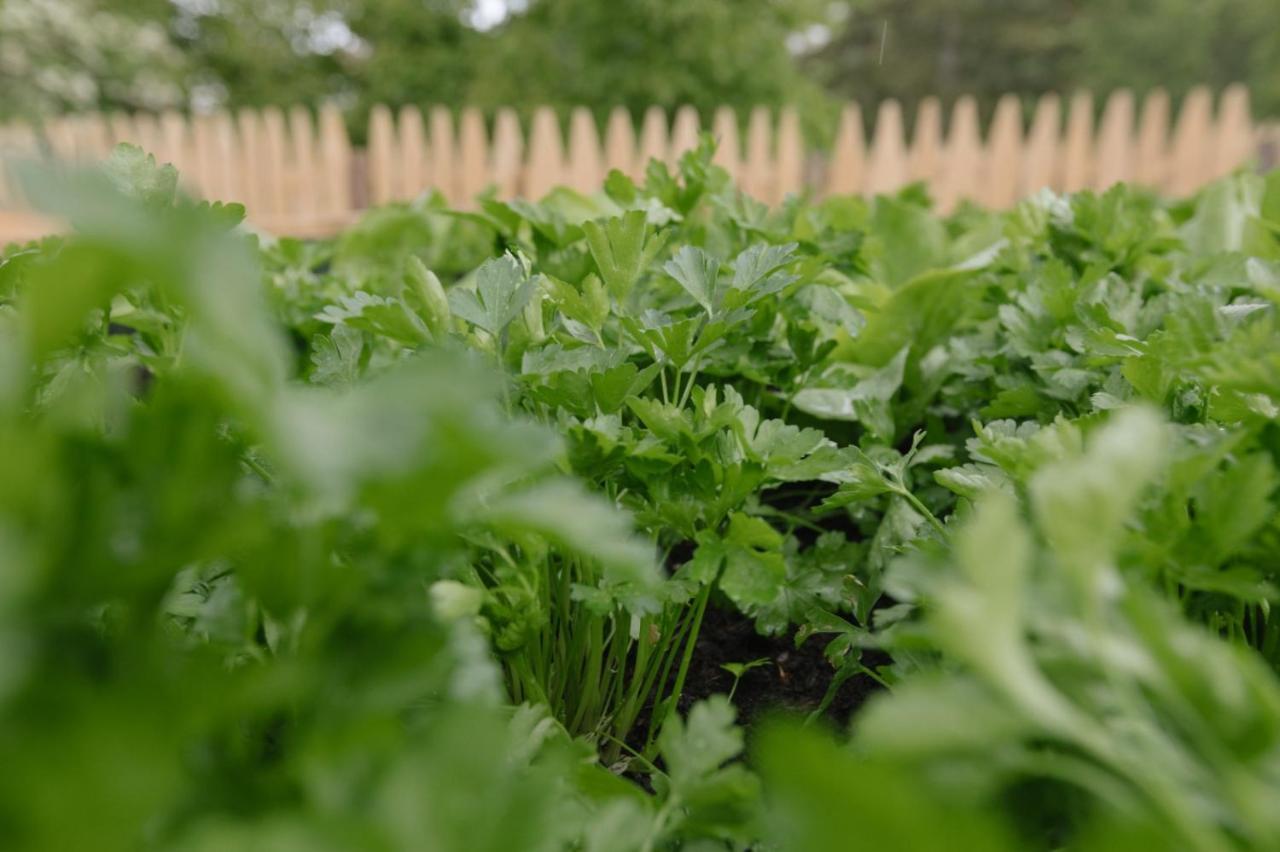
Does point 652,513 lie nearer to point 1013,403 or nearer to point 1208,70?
point 1013,403

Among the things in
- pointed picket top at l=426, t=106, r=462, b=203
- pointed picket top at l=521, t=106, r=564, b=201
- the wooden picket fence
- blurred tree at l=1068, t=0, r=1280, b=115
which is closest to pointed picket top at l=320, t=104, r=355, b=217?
the wooden picket fence

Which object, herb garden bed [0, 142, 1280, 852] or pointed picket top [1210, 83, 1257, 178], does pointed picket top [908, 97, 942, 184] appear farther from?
herb garden bed [0, 142, 1280, 852]

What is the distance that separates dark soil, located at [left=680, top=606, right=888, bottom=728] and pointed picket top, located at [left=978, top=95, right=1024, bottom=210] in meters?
7.04

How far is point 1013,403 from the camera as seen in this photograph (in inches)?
37.4

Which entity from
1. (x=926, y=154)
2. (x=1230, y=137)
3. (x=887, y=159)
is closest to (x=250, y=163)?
(x=887, y=159)

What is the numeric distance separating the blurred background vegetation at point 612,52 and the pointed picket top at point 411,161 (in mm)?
4277

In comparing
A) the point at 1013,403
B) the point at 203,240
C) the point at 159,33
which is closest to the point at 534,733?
the point at 203,240

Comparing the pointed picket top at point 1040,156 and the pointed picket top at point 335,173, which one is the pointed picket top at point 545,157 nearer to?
the pointed picket top at point 335,173

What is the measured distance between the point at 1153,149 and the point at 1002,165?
4.40ft

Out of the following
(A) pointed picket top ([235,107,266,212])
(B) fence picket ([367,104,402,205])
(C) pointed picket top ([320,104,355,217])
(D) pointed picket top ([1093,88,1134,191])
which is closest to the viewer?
(D) pointed picket top ([1093,88,1134,191])

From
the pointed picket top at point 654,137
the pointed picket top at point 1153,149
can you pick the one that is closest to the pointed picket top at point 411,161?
the pointed picket top at point 654,137

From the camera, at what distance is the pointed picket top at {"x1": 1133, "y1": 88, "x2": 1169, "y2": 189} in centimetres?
759

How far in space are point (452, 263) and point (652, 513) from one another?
1227 millimetres

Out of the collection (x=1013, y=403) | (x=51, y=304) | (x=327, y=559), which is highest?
(x=51, y=304)
